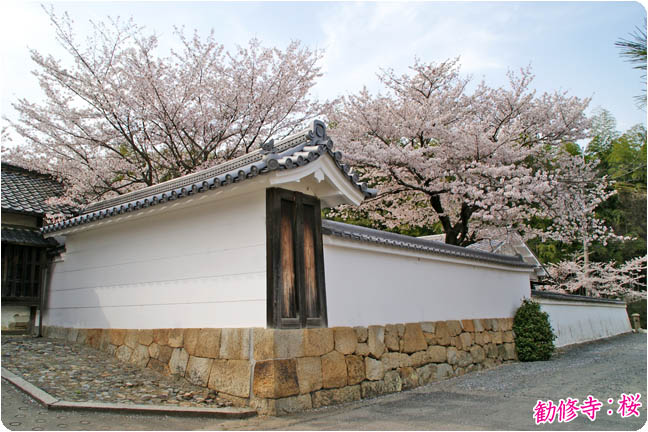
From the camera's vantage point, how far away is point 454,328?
29.0 ft

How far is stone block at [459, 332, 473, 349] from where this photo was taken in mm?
8998

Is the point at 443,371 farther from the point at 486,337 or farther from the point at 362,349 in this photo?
the point at 362,349

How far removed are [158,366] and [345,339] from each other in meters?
2.65

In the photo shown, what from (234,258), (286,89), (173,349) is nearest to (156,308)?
(173,349)

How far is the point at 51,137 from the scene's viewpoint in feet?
38.9

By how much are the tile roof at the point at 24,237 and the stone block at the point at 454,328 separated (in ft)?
25.3

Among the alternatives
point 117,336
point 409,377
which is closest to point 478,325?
point 409,377

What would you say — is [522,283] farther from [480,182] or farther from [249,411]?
[249,411]

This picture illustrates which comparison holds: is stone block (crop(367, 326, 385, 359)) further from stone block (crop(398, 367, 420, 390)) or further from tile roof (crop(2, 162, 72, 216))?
tile roof (crop(2, 162, 72, 216))

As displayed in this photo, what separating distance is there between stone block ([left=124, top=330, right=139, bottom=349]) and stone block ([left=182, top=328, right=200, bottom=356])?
112cm

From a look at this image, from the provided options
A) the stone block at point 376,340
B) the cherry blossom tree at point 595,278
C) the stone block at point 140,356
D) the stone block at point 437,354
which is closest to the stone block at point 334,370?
the stone block at point 376,340

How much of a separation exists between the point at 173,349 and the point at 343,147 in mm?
7884

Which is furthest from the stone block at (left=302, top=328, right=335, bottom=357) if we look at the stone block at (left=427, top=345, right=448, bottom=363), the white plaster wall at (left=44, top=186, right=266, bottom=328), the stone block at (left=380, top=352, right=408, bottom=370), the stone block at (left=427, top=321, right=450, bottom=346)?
the stone block at (left=427, top=321, right=450, bottom=346)

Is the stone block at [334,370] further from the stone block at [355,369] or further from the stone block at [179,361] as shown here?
the stone block at [179,361]
